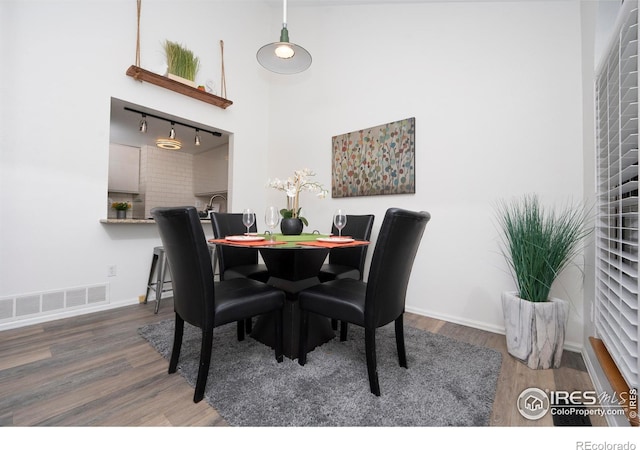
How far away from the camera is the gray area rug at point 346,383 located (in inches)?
45.7

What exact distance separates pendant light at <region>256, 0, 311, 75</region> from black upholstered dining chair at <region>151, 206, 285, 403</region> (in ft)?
5.25

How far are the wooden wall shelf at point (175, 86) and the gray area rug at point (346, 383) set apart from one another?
2450 millimetres

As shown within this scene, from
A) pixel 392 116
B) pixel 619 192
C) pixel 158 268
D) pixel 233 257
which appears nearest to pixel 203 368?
pixel 233 257

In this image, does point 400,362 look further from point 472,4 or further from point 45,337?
point 472,4

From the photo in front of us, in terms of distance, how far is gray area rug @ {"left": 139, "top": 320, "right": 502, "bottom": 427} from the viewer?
45.7 inches

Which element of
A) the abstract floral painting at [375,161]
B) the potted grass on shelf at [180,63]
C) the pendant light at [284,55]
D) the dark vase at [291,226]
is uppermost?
the potted grass on shelf at [180,63]

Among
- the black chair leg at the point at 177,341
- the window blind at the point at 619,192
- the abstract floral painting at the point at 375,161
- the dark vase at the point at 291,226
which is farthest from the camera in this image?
the abstract floral painting at the point at 375,161

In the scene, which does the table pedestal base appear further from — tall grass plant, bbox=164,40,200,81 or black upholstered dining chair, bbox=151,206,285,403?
tall grass plant, bbox=164,40,200,81

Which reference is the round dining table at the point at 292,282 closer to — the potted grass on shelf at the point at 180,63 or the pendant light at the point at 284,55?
the pendant light at the point at 284,55

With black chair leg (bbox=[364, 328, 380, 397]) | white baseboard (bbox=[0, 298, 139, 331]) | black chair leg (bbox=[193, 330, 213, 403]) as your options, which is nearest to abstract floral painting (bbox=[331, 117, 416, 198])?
black chair leg (bbox=[364, 328, 380, 397])

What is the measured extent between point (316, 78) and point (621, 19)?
9.21 ft

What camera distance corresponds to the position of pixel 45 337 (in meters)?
1.95

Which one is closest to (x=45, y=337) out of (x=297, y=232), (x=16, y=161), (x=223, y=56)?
Answer: (x=16, y=161)

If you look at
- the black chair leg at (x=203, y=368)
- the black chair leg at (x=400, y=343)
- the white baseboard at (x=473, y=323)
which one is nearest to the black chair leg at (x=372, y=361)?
the black chair leg at (x=400, y=343)
